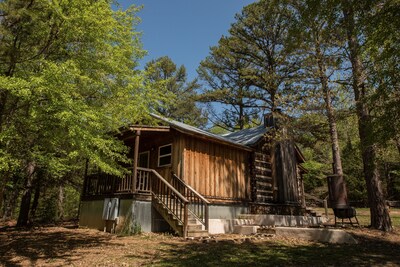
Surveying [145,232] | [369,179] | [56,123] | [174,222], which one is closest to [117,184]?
[145,232]

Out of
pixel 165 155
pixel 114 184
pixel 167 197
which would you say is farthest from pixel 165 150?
pixel 167 197

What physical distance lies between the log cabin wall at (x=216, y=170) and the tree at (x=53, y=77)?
4.24m

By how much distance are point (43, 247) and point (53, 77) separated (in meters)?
5.24

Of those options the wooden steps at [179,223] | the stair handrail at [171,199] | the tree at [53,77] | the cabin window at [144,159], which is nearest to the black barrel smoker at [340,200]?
the wooden steps at [179,223]

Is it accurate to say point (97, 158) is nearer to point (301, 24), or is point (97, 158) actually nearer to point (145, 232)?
point (145, 232)

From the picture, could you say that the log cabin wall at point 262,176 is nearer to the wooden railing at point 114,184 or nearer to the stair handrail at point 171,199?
the stair handrail at point 171,199

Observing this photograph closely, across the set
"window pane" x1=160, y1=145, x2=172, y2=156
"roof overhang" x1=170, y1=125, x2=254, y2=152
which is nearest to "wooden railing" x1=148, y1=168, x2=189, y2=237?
"window pane" x1=160, y1=145, x2=172, y2=156

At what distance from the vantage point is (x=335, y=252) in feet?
24.9

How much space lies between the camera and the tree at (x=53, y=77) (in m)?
7.21

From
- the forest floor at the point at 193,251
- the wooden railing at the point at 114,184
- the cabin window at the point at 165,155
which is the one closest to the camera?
the forest floor at the point at 193,251

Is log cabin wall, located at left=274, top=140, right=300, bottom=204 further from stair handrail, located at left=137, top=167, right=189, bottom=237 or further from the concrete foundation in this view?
the concrete foundation

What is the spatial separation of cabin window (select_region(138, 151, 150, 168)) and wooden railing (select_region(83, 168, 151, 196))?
37.7 inches

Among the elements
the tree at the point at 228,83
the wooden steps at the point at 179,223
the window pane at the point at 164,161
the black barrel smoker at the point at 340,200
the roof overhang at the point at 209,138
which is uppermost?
the tree at the point at 228,83

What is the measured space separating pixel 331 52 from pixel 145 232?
11.5 m
